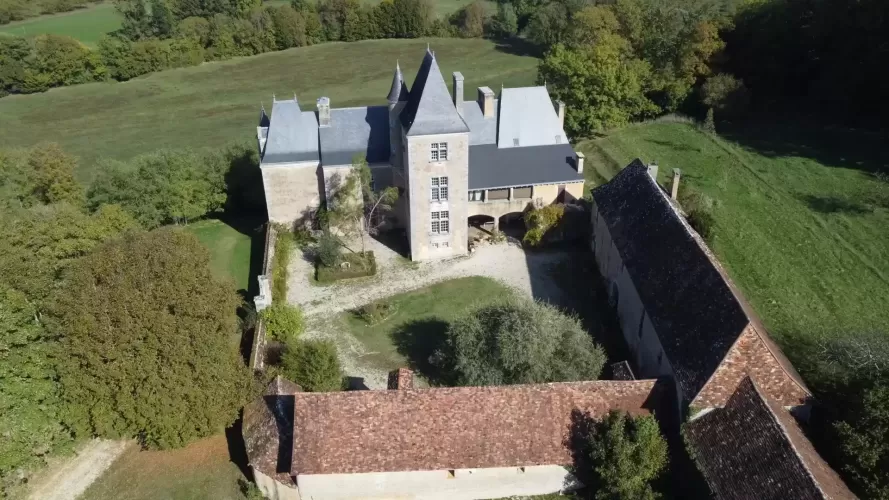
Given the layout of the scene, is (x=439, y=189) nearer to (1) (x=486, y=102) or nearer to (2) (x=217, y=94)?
(1) (x=486, y=102)

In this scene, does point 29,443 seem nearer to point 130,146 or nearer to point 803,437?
point 803,437

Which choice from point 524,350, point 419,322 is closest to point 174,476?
point 419,322

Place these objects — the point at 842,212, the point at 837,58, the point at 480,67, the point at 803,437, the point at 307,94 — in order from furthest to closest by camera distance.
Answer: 1. the point at 480,67
2. the point at 307,94
3. the point at 837,58
4. the point at 842,212
5. the point at 803,437

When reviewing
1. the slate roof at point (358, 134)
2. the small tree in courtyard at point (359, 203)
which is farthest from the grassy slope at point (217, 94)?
the small tree in courtyard at point (359, 203)

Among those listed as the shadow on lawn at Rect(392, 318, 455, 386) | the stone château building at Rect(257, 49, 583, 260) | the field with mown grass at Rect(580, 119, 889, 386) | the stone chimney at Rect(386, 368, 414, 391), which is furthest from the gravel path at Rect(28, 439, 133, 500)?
the field with mown grass at Rect(580, 119, 889, 386)

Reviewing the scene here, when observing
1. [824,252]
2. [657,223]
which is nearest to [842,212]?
[824,252]

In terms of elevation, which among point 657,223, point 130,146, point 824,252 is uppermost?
point 657,223
